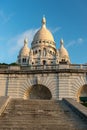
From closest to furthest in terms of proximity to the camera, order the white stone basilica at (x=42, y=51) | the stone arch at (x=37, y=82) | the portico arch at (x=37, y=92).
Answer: the stone arch at (x=37, y=82)
the portico arch at (x=37, y=92)
the white stone basilica at (x=42, y=51)

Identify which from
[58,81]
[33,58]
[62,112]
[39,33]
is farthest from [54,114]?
[39,33]

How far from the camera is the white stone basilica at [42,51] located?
271ft

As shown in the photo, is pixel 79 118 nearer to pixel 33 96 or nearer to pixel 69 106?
pixel 69 106

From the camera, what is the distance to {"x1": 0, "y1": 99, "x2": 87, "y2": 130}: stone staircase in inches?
Result: 470

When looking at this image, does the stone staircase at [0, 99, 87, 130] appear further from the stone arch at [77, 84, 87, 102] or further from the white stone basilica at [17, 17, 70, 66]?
the white stone basilica at [17, 17, 70, 66]

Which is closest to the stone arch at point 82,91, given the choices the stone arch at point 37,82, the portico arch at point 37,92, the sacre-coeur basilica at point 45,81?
the sacre-coeur basilica at point 45,81

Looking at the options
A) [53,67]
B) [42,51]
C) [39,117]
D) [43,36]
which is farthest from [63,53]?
[39,117]

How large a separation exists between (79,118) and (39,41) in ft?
243

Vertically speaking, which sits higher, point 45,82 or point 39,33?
point 39,33

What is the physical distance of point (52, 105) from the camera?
17.2 metres

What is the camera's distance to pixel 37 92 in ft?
87.4

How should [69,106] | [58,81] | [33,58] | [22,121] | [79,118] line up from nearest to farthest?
[22,121] → [79,118] → [69,106] → [58,81] → [33,58]

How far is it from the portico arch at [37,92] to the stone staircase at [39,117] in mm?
8210

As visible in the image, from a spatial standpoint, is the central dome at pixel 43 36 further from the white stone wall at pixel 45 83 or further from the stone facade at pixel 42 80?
the white stone wall at pixel 45 83
